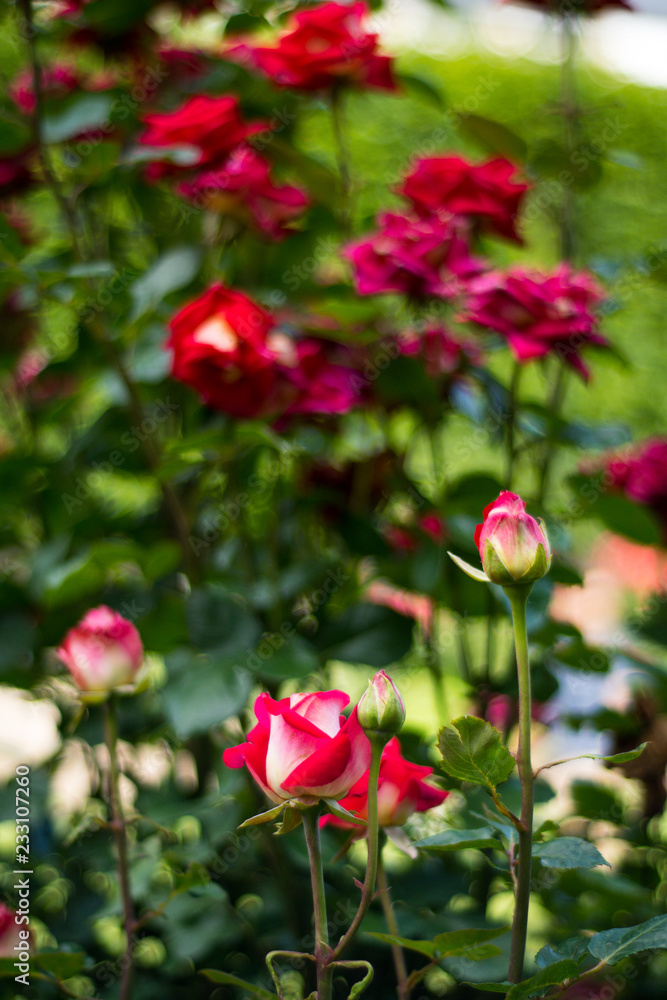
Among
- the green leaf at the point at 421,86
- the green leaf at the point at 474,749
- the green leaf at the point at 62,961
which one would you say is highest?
the green leaf at the point at 421,86

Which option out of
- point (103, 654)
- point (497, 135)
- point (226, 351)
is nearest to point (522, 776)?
point (103, 654)

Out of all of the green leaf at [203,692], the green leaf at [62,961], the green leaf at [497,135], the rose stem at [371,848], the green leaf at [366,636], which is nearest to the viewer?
the rose stem at [371,848]

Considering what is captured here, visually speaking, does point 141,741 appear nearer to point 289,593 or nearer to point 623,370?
point 289,593

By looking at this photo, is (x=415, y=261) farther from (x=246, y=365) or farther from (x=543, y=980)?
(x=543, y=980)

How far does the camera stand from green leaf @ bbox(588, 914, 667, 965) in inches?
12.5

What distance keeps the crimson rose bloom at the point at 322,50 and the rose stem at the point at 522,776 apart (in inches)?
21.2

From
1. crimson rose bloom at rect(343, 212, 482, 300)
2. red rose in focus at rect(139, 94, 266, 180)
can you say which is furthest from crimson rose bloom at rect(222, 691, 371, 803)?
red rose in focus at rect(139, 94, 266, 180)

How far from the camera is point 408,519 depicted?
29.7 inches

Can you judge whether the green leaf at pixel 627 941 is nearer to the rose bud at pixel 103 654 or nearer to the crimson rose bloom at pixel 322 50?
the rose bud at pixel 103 654

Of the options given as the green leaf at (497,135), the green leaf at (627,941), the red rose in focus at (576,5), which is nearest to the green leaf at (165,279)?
the green leaf at (497,135)

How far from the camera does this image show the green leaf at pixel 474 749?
31 cm

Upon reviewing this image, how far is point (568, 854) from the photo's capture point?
13.5 inches

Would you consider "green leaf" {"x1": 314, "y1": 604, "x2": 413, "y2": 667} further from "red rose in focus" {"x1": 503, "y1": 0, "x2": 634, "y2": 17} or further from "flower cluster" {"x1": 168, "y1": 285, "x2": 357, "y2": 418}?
"red rose in focus" {"x1": 503, "y1": 0, "x2": 634, "y2": 17}

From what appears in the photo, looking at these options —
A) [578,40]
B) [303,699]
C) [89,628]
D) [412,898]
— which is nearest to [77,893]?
[412,898]
